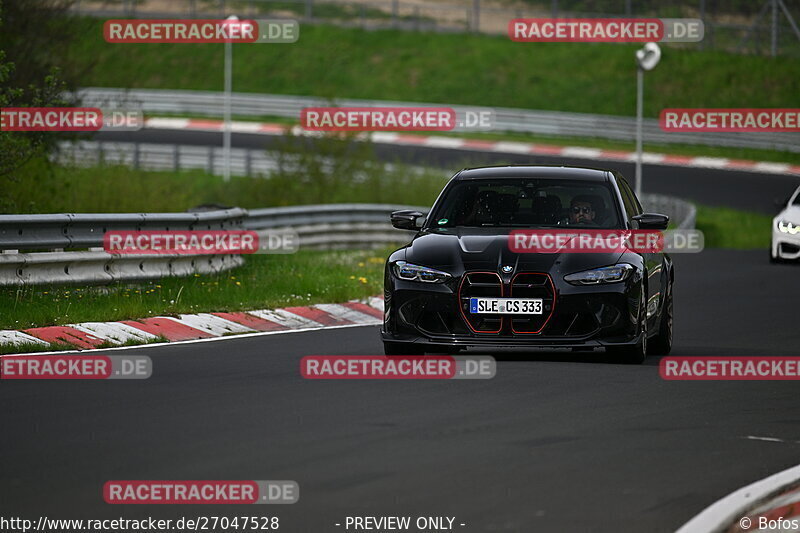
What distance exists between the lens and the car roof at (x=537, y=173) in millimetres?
13578

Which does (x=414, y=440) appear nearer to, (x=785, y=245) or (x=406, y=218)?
(x=406, y=218)

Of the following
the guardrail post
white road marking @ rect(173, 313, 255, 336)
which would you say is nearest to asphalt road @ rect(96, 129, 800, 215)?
the guardrail post

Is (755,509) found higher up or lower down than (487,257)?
lower down

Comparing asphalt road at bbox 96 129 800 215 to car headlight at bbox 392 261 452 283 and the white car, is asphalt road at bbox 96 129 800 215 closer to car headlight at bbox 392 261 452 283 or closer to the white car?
the white car

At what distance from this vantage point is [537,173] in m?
13.6

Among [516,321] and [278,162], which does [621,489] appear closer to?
[516,321]

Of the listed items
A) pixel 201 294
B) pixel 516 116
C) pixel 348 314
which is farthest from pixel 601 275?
pixel 516 116

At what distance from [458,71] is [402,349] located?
50360 mm


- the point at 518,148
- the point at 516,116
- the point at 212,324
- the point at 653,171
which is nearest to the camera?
the point at 212,324

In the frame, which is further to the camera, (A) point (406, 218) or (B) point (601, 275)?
(A) point (406, 218)

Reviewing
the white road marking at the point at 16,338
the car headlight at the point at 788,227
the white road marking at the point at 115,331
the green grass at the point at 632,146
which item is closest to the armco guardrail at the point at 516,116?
the green grass at the point at 632,146

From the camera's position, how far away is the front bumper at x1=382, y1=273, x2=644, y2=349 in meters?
12.1

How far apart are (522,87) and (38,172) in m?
37.8

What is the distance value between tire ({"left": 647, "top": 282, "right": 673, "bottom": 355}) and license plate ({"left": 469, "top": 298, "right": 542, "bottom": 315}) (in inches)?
78.8
